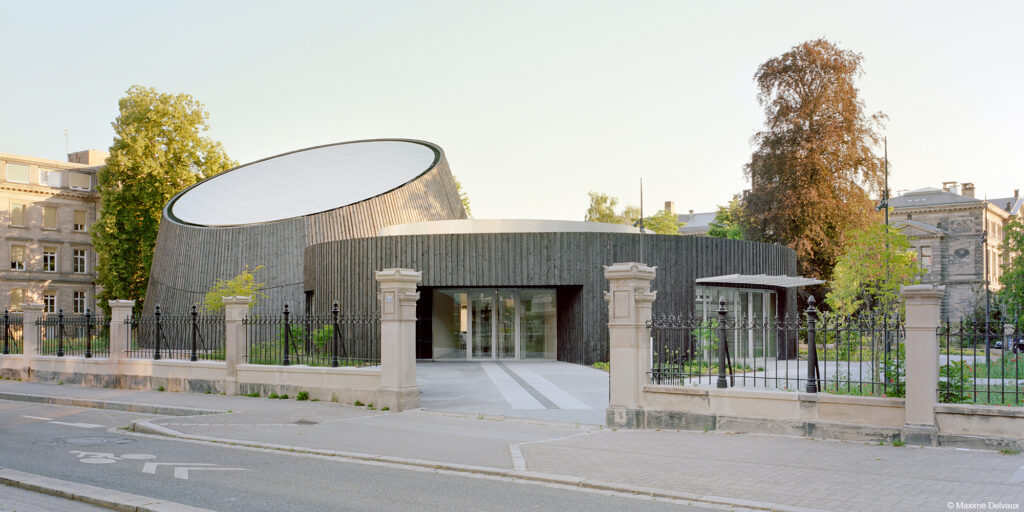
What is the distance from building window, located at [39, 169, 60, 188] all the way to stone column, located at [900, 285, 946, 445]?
69.7 meters

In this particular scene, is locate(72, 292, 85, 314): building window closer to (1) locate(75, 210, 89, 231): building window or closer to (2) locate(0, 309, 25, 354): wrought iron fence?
(1) locate(75, 210, 89, 231): building window

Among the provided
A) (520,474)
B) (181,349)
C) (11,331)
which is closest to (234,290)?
(181,349)

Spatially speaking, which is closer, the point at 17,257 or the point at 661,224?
the point at 17,257

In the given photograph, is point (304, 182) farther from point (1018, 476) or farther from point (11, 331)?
point (1018, 476)

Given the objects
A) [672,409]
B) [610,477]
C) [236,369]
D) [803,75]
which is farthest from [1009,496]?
[803,75]

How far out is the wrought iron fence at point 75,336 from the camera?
2300 cm

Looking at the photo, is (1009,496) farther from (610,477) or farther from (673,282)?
(673,282)

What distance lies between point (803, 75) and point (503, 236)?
2259cm

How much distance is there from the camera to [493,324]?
28375 millimetres

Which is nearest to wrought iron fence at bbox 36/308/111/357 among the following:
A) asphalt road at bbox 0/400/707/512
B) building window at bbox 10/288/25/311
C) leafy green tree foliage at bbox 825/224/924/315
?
asphalt road at bbox 0/400/707/512

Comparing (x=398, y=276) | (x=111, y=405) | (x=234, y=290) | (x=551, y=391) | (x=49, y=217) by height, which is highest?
(x=49, y=217)

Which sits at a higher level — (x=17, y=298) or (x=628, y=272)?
(x=628, y=272)

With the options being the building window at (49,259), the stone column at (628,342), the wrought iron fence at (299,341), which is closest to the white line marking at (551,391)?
the stone column at (628,342)

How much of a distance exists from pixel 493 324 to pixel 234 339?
1116 cm
